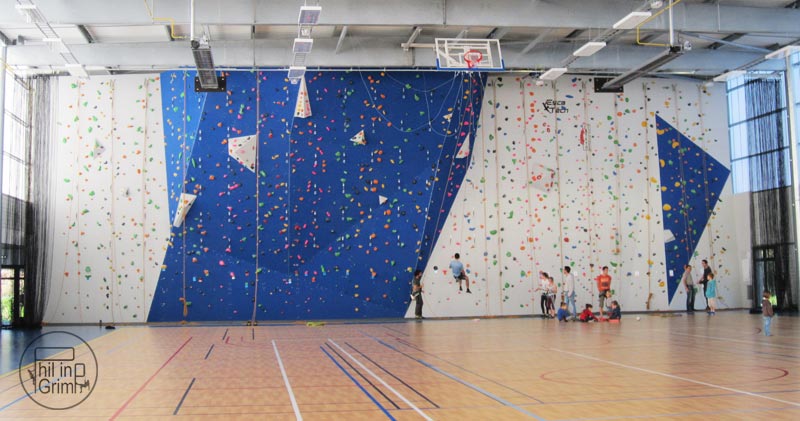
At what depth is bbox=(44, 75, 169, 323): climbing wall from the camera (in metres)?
20.7

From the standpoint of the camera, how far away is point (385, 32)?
20.8m

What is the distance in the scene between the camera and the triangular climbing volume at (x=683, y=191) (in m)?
23.4

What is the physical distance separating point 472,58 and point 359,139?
549 centimetres

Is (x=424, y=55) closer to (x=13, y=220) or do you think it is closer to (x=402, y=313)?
(x=402, y=313)

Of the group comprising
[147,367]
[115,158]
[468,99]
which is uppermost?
[468,99]

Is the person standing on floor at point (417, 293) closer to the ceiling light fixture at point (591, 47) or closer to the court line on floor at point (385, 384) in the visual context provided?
the ceiling light fixture at point (591, 47)

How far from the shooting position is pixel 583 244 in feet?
75.6

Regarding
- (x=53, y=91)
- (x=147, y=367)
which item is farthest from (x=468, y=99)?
(x=147, y=367)

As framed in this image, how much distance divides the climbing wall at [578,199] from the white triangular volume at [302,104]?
207 inches

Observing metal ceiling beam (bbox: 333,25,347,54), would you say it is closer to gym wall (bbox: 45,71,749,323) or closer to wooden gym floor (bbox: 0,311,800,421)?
gym wall (bbox: 45,71,749,323)

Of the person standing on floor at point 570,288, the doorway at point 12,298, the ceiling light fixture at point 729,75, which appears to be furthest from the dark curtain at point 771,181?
the doorway at point 12,298

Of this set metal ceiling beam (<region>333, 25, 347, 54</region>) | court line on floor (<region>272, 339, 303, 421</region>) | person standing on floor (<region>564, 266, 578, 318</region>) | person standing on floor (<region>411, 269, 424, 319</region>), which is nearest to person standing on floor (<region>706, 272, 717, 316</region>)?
person standing on floor (<region>564, 266, 578, 318</region>)

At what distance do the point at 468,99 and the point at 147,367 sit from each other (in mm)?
14656

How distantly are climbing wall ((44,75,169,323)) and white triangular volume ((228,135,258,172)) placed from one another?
2.05 meters
